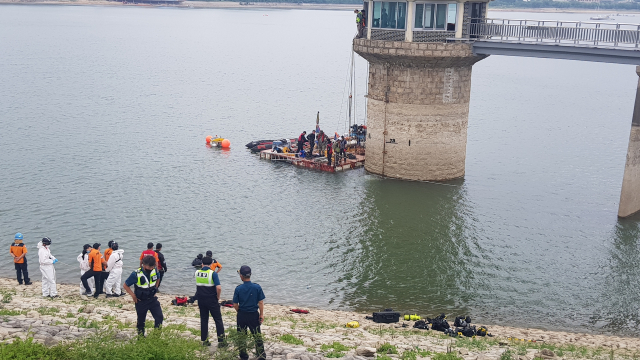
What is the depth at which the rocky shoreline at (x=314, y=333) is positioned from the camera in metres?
13.9

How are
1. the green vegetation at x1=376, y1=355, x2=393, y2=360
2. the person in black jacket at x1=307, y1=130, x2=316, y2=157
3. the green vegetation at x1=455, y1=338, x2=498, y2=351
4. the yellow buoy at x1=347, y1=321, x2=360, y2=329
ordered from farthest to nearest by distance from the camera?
the person in black jacket at x1=307, y1=130, x2=316, y2=157 < the yellow buoy at x1=347, y1=321, x2=360, y2=329 < the green vegetation at x1=455, y1=338, x2=498, y2=351 < the green vegetation at x1=376, y1=355, x2=393, y2=360

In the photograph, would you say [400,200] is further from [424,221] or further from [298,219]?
[298,219]

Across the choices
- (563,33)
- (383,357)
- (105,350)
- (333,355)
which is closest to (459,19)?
(563,33)

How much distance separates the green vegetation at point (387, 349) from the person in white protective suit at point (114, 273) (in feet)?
26.3

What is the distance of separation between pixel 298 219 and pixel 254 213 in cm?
198

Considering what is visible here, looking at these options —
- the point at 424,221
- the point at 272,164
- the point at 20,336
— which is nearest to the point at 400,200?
the point at 424,221

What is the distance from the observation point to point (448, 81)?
110 ft

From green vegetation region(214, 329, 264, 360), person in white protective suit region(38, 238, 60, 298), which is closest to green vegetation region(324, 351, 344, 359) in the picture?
green vegetation region(214, 329, 264, 360)

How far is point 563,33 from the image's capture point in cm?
2978

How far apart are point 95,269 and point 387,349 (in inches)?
339

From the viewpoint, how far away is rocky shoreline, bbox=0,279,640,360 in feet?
45.4

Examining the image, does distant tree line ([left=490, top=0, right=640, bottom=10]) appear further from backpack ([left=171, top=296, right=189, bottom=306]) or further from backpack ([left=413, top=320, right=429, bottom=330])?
backpack ([left=171, top=296, right=189, bottom=306])

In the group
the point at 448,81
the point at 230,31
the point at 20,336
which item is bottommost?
the point at 20,336

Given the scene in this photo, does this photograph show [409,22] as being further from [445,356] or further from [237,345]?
[237,345]
